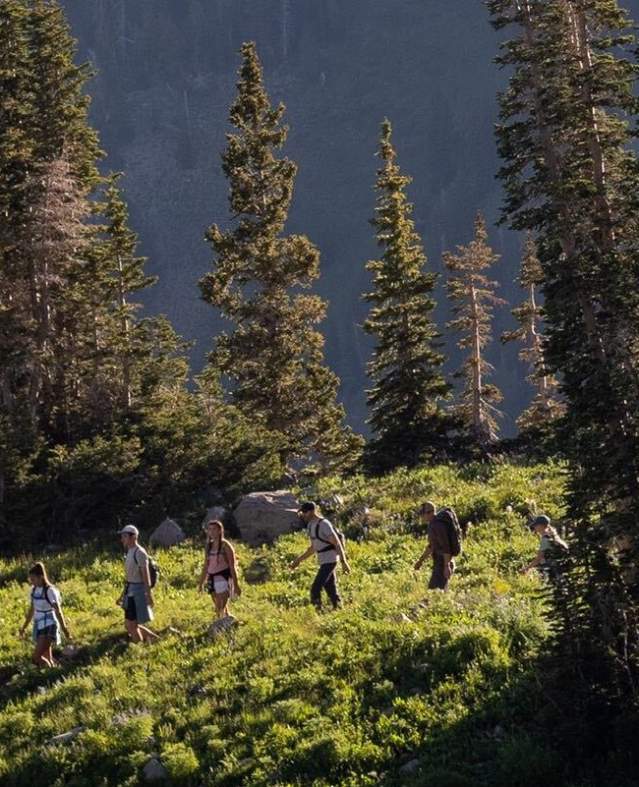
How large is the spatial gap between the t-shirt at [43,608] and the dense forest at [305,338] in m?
8.14

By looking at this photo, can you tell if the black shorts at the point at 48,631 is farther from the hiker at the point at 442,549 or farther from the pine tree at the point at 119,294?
the pine tree at the point at 119,294

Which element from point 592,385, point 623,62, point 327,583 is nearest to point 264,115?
point 623,62

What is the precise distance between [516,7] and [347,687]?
51.4 feet

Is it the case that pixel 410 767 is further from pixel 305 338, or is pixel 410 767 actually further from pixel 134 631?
pixel 305 338

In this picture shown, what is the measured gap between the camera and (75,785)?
42.7ft

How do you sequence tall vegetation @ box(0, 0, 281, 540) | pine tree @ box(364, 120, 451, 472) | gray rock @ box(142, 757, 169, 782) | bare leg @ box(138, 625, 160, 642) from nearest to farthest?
1. gray rock @ box(142, 757, 169, 782)
2. bare leg @ box(138, 625, 160, 642)
3. tall vegetation @ box(0, 0, 281, 540)
4. pine tree @ box(364, 120, 451, 472)

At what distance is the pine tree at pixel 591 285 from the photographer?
1191 cm

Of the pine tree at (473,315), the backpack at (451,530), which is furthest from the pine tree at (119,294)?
the backpack at (451,530)

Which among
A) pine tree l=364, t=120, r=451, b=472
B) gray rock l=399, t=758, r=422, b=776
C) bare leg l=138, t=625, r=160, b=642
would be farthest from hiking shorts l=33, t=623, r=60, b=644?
pine tree l=364, t=120, r=451, b=472

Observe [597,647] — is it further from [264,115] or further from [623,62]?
[264,115]

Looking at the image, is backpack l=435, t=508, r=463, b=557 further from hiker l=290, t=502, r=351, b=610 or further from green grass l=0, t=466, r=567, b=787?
hiker l=290, t=502, r=351, b=610

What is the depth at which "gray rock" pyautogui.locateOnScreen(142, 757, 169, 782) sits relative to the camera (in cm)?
1263

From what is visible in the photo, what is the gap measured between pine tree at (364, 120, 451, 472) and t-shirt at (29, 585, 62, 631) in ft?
62.7

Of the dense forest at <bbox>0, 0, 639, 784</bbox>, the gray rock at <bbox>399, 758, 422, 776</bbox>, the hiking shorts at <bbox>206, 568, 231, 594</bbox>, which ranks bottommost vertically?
the gray rock at <bbox>399, 758, 422, 776</bbox>
